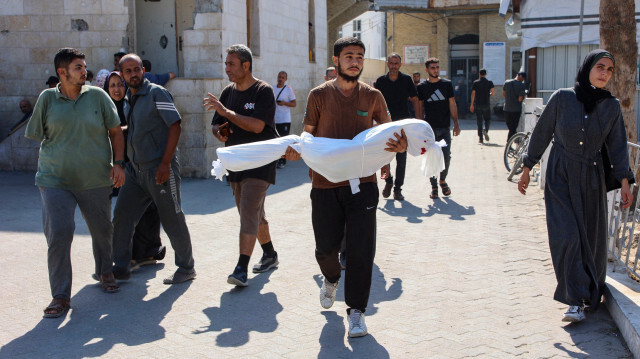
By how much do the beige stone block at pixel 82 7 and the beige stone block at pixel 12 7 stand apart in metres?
0.85

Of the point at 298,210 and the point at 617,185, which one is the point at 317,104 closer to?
the point at 617,185

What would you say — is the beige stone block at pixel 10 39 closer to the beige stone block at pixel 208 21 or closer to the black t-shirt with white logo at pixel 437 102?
the beige stone block at pixel 208 21

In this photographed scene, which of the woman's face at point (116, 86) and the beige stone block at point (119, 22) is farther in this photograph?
the beige stone block at point (119, 22)

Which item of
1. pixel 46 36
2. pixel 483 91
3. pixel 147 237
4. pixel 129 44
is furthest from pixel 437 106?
pixel 483 91

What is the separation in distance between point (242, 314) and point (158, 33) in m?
9.13

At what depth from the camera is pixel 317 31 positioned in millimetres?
19172

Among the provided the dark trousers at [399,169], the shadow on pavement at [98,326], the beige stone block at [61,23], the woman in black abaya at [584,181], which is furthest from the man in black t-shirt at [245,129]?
the beige stone block at [61,23]

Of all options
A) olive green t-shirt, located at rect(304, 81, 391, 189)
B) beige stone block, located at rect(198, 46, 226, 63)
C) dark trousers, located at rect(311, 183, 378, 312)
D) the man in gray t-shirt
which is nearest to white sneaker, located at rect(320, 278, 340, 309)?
dark trousers, located at rect(311, 183, 378, 312)

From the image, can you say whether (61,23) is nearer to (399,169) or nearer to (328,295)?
(399,169)

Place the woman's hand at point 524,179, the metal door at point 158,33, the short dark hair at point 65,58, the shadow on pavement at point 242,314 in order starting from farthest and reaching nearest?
the metal door at point 158,33, the short dark hair at point 65,58, the woman's hand at point 524,179, the shadow on pavement at point 242,314

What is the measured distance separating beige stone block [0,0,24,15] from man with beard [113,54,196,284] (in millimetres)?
7570

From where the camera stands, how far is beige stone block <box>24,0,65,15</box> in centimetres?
1214

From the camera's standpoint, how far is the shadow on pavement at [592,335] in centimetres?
432

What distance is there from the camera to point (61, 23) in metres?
12.2
